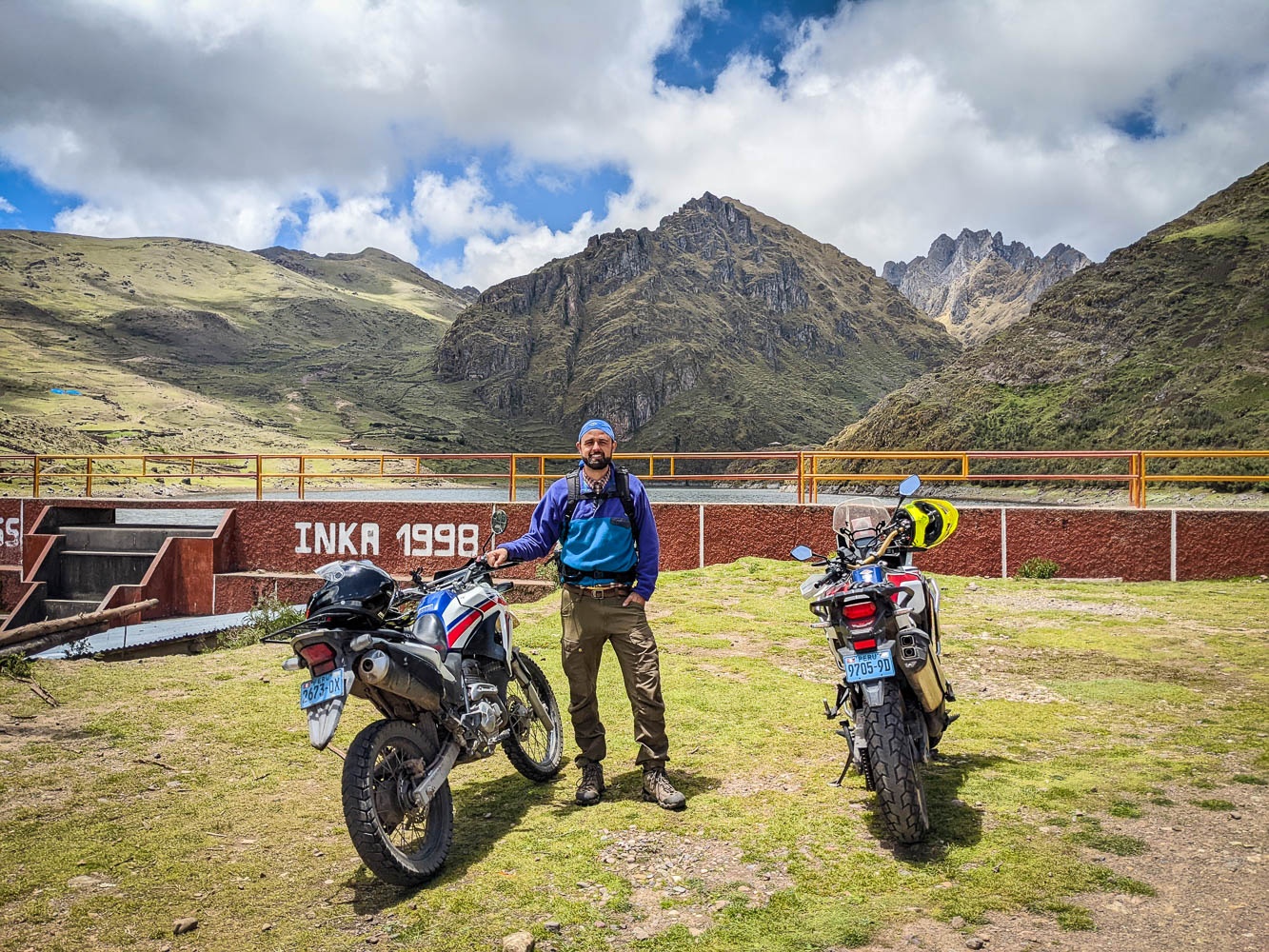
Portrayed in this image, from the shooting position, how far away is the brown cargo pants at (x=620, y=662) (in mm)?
4484

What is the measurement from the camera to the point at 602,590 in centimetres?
449

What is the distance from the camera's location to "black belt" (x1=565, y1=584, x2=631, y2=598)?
4.50 metres

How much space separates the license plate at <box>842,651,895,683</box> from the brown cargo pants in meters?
1.13

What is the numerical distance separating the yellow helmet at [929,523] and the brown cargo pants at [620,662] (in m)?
1.47

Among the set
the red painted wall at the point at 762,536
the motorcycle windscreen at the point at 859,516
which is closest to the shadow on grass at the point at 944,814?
the motorcycle windscreen at the point at 859,516

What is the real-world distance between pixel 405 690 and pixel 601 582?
4.16 ft

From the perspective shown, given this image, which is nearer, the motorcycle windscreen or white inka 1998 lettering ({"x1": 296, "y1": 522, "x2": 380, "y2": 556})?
the motorcycle windscreen

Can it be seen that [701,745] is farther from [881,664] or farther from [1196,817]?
[1196,817]

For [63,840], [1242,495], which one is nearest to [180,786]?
[63,840]

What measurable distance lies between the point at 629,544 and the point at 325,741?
1894mm

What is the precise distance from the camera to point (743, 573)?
12.0 m

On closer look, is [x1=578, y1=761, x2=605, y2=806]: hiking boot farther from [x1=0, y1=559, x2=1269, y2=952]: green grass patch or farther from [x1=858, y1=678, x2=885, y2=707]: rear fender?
[x1=858, y1=678, x2=885, y2=707]: rear fender

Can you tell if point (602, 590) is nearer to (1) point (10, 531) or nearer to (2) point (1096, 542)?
(2) point (1096, 542)

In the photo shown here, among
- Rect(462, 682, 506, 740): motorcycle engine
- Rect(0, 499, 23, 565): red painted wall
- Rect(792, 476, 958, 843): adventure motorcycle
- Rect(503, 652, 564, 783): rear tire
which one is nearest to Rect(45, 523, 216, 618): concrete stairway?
Rect(0, 499, 23, 565): red painted wall
